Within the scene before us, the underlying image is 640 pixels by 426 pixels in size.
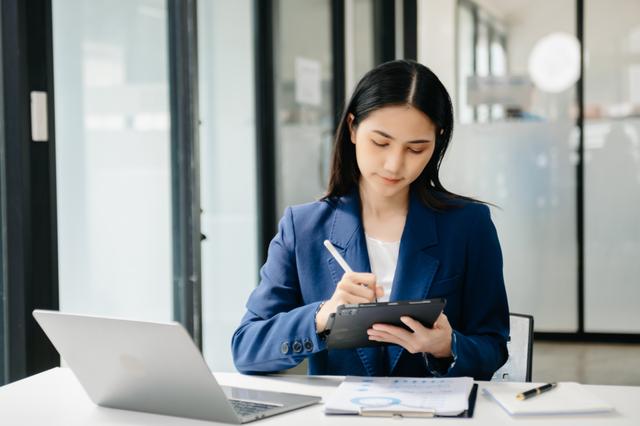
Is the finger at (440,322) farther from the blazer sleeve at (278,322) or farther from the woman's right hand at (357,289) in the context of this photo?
the blazer sleeve at (278,322)

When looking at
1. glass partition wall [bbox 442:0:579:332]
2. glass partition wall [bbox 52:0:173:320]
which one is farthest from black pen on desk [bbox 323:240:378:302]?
glass partition wall [bbox 442:0:579:332]

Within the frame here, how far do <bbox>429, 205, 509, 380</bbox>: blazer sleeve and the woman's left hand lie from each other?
0.40 ft

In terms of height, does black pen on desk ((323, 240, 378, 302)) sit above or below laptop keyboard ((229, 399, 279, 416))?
above

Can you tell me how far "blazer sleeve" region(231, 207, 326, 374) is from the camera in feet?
5.52

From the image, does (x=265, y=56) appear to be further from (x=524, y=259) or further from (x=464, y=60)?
(x=524, y=259)

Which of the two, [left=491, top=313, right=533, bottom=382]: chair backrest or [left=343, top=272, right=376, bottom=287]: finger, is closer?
[left=343, top=272, right=376, bottom=287]: finger

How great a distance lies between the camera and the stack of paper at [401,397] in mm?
1378

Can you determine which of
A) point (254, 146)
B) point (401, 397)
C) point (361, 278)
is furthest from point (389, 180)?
point (254, 146)

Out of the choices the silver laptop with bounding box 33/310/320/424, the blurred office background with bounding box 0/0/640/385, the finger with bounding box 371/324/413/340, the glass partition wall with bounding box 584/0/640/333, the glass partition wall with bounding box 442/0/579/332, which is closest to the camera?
the silver laptop with bounding box 33/310/320/424

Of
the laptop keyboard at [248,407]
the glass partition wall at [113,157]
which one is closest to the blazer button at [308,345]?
the laptop keyboard at [248,407]

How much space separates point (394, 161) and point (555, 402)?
59cm

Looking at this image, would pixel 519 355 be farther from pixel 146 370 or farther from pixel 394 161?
pixel 146 370

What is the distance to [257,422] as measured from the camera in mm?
1371

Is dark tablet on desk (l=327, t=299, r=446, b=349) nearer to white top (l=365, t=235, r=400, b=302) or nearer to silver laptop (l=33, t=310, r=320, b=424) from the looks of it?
silver laptop (l=33, t=310, r=320, b=424)
